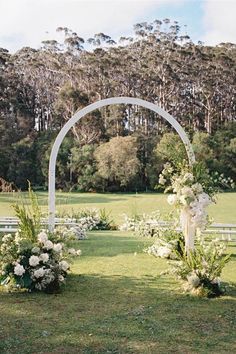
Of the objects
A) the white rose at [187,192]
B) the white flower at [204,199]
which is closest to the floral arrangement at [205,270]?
the white flower at [204,199]

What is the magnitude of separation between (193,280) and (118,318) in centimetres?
134

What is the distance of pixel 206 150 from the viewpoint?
33281 millimetres

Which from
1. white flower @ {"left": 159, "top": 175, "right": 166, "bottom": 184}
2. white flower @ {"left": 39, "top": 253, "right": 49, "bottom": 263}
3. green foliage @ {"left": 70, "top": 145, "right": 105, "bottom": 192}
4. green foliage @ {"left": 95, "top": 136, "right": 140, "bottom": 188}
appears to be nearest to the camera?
white flower @ {"left": 39, "top": 253, "right": 49, "bottom": 263}

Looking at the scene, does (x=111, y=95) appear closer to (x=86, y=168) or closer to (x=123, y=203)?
A: (x=86, y=168)

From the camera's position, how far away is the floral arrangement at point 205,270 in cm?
634

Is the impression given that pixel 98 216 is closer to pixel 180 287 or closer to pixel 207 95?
pixel 180 287

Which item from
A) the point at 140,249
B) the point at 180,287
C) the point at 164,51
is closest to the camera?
the point at 180,287

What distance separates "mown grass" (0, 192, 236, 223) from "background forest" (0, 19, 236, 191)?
3.77 meters

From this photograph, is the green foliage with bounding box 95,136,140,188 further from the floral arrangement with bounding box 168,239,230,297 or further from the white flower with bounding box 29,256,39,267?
the white flower with bounding box 29,256,39,267

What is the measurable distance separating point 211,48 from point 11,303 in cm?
3923

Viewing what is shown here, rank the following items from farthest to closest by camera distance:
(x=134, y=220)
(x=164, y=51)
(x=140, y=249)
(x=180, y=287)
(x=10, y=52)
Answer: (x=10, y=52)
(x=164, y=51)
(x=134, y=220)
(x=140, y=249)
(x=180, y=287)

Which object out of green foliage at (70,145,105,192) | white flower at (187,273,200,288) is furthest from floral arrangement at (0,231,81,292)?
green foliage at (70,145,105,192)

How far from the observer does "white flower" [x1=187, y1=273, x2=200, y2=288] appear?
6.39 m

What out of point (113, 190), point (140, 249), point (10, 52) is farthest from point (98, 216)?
point (10, 52)
